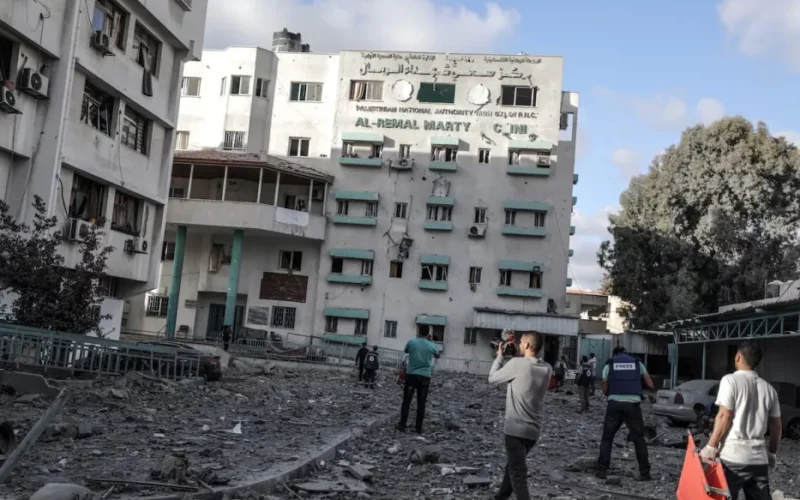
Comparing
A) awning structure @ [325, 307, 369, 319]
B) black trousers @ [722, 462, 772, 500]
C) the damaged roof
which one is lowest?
black trousers @ [722, 462, 772, 500]

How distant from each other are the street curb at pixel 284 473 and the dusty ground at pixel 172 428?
0.71 feet

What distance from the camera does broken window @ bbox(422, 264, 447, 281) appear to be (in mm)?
39562

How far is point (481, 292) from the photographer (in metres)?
39.1

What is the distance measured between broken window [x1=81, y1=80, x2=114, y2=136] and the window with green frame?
821 inches

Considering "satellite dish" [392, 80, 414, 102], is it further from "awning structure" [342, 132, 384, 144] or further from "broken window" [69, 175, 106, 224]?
"broken window" [69, 175, 106, 224]

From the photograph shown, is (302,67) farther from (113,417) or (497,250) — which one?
(113,417)

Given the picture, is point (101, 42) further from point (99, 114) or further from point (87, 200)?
point (87, 200)

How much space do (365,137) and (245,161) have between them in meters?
6.91

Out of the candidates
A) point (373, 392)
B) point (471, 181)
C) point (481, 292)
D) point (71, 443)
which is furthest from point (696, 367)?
point (71, 443)

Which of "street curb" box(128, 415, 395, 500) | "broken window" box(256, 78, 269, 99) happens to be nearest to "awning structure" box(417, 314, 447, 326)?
"broken window" box(256, 78, 269, 99)

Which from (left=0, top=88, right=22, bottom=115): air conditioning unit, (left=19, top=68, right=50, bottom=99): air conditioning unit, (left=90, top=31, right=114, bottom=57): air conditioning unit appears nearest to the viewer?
(left=0, top=88, right=22, bottom=115): air conditioning unit

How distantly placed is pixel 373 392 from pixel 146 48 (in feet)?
42.3

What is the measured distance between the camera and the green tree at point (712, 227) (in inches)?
1457

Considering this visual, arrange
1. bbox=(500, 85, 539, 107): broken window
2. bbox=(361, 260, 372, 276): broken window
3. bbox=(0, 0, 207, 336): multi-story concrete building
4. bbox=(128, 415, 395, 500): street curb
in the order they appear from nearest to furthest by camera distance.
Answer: bbox=(128, 415, 395, 500): street curb → bbox=(0, 0, 207, 336): multi-story concrete building → bbox=(361, 260, 372, 276): broken window → bbox=(500, 85, 539, 107): broken window
